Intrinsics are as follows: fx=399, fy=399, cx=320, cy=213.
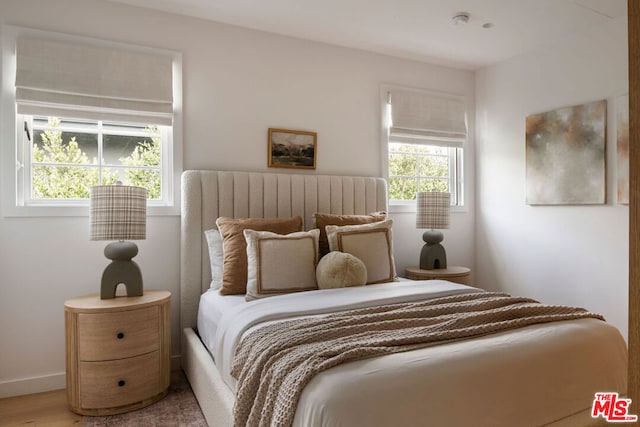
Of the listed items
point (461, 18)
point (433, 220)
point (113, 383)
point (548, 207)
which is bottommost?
point (113, 383)

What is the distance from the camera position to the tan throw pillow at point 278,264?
239 centimetres

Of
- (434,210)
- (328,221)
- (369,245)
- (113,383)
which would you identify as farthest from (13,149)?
(434,210)

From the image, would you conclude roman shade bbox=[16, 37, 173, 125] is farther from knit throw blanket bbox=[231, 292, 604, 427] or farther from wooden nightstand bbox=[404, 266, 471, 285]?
wooden nightstand bbox=[404, 266, 471, 285]

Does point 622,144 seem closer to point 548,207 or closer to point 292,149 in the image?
point 548,207

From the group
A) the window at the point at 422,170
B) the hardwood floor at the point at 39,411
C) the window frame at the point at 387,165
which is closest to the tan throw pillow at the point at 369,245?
the window frame at the point at 387,165

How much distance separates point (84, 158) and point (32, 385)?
1.51 metres

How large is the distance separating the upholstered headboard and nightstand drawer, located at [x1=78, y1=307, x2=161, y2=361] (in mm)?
532

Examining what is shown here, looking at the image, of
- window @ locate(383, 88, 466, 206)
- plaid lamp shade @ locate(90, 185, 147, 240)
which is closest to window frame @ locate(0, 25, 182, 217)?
plaid lamp shade @ locate(90, 185, 147, 240)

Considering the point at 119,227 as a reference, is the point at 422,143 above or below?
above

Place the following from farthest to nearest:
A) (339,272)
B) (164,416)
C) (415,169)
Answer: (415,169) → (339,272) → (164,416)

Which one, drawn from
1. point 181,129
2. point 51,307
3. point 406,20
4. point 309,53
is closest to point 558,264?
point 406,20

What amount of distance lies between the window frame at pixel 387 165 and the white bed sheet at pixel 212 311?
192cm

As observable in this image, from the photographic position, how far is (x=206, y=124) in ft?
10.0

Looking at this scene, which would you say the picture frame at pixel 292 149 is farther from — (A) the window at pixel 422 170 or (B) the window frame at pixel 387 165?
(A) the window at pixel 422 170
